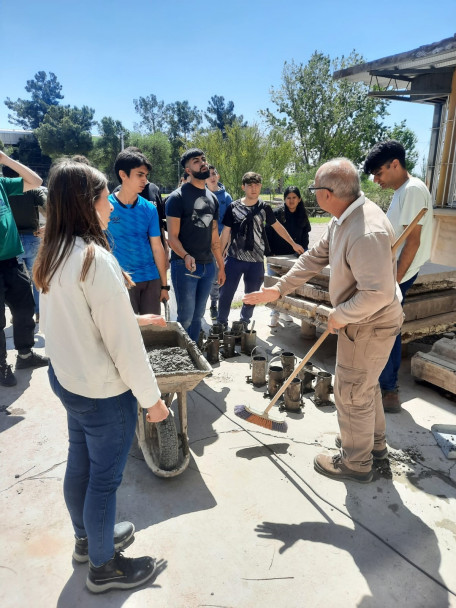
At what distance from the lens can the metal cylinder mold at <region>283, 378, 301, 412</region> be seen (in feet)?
11.8

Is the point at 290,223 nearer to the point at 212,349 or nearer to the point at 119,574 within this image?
the point at 212,349

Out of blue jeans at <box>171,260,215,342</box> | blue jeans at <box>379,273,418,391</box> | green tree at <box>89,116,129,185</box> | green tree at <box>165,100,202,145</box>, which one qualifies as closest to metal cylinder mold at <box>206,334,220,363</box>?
blue jeans at <box>171,260,215,342</box>

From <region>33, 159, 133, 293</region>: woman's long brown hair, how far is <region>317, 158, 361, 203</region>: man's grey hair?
142 centimetres

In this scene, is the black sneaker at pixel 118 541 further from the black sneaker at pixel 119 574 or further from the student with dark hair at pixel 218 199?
the student with dark hair at pixel 218 199

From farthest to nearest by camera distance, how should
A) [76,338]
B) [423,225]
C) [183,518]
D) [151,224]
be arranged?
[151,224] < [423,225] < [183,518] < [76,338]

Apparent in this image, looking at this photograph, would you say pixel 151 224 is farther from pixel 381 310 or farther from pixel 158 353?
pixel 381 310

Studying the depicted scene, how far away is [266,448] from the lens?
3.10 metres

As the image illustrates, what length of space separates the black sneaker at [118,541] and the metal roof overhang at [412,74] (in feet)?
23.2

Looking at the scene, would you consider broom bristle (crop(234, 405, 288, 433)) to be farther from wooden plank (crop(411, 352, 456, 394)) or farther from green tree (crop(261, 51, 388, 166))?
green tree (crop(261, 51, 388, 166))

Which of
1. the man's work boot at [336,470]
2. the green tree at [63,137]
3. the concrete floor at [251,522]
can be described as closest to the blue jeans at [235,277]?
the concrete floor at [251,522]

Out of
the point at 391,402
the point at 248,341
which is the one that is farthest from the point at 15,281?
the point at 391,402

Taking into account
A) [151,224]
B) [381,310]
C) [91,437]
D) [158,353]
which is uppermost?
[151,224]

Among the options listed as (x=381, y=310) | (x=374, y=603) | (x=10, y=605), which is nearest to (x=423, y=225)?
(x=381, y=310)

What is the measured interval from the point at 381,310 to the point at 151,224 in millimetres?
2198
